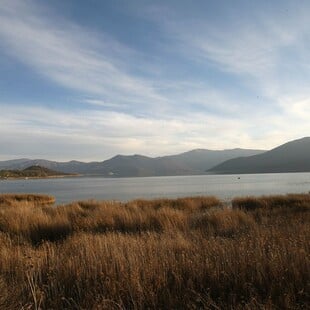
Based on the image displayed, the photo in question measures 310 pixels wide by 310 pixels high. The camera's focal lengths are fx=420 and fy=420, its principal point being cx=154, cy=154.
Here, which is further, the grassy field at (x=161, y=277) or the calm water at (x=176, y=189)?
the calm water at (x=176, y=189)

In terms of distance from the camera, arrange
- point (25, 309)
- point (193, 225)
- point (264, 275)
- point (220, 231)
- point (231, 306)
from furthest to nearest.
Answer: point (193, 225) < point (220, 231) < point (264, 275) < point (25, 309) < point (231, 306)

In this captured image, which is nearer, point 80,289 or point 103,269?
point 80,289

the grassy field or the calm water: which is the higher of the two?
the grassy field

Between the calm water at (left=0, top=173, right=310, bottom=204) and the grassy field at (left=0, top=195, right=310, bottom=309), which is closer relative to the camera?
the grassy field at (left=0, top=195, right=310, bottom=309)

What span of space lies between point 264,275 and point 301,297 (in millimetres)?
614

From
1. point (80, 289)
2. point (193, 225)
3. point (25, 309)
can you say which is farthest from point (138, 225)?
point (25, 309)

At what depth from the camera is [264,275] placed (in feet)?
16.8

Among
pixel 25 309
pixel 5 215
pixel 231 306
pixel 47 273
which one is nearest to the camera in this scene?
pixel 231 306

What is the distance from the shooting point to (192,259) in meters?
6.00

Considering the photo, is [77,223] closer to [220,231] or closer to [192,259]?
[220,231]

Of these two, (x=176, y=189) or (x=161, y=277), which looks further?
(x=176, y=189)

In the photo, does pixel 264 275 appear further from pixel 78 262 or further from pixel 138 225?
pixel 138 225

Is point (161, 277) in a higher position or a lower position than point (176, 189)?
higher

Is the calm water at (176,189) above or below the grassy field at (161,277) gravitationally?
below
